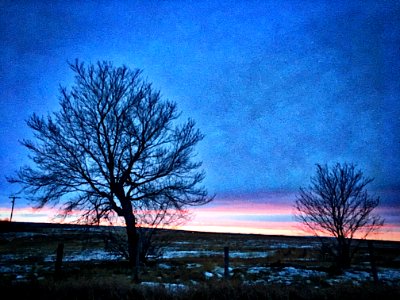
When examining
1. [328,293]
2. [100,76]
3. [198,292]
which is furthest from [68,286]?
[100,76]

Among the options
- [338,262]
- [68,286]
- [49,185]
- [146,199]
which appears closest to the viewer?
[68,286]

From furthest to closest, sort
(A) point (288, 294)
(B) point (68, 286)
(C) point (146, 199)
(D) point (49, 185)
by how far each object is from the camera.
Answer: (C) point (146, 199), (D) point (49, 185), (B) point (68, 286), (A) point (288, 294)

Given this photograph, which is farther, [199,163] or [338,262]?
[338,262]

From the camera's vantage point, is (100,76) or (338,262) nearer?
(100,76)

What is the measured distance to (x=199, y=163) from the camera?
1313cm

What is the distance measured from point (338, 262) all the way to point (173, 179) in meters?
Answer: 10.2

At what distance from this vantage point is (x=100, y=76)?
13.1 m

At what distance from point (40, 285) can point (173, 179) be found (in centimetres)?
780

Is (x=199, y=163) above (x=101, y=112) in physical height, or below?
below

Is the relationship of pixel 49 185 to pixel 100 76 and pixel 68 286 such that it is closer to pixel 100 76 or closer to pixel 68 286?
pixel 100 76

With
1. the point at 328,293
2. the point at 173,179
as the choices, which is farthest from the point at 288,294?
the point at 173,179

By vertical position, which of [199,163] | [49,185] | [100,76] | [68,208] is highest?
[100,76]

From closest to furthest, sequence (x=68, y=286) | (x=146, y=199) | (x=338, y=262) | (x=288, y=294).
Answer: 1. (x=288, y=294)
2. (x=68, y=286)
3. (x=146, y=199)
4. (x=338, y=262)

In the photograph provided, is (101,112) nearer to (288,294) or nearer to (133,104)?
(133,104)
